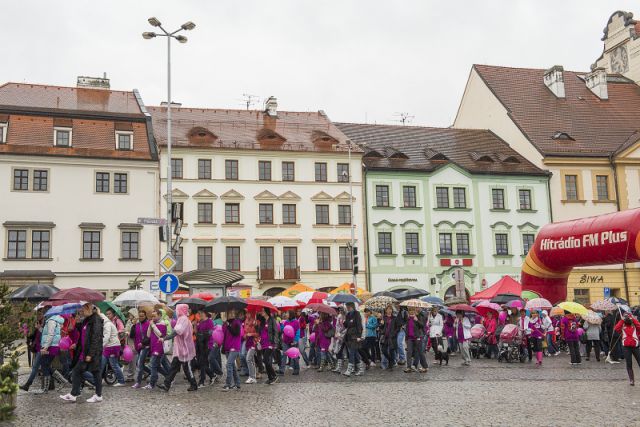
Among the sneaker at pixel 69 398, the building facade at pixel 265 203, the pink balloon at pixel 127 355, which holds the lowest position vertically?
the sneaker at pixel 69 398

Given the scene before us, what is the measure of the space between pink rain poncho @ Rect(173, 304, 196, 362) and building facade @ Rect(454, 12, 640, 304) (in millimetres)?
34158

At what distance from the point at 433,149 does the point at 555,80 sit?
483 inches

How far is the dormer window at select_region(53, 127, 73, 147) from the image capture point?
3997cm

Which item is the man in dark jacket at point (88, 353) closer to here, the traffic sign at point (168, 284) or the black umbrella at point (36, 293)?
the black umbrella at point (36, 293)

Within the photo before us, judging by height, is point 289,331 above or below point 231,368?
above

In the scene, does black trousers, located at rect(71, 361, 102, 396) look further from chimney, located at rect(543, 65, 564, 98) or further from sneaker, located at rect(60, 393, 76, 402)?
chimney, located at rect(543, 65, 564, 98)

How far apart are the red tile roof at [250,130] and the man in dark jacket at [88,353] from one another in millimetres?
28575

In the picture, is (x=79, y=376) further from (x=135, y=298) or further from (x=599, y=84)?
(x=599, y=84)

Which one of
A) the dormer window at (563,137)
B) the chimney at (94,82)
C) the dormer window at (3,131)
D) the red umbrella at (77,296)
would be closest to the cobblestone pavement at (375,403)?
the red umbrella at (77,296)

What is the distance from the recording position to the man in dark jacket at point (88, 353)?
13141mm

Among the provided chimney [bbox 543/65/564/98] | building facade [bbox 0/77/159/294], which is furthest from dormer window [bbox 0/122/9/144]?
chimney [bbox 543/65/564/98]

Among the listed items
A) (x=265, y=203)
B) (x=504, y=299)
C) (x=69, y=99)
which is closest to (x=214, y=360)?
(x=504, y=299)

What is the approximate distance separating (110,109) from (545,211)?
27.5m

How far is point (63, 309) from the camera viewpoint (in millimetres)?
16688
